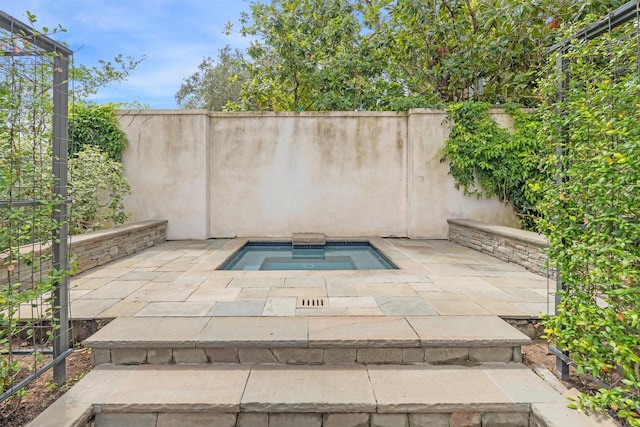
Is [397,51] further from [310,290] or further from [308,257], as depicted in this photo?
[310,290]

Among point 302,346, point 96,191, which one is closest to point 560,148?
point 302,346

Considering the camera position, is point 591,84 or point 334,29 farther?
point 334,29

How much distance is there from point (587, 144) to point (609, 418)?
1.64 meters

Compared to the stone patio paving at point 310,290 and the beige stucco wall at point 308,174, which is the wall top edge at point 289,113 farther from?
the stone patio paving at point 310,290

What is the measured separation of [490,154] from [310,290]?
543 cm

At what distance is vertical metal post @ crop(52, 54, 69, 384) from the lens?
223 centimetres

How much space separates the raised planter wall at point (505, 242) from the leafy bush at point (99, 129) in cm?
758

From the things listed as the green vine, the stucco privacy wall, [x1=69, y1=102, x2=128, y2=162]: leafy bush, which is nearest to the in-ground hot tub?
the stucco privacy wall

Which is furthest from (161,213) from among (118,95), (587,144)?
(587,144)

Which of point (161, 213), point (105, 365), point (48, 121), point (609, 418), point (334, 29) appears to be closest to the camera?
point (609, 418)

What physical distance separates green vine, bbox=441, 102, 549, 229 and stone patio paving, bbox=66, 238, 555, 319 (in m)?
2.44

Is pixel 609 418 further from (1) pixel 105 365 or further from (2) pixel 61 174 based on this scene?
(2) pixel 61 174

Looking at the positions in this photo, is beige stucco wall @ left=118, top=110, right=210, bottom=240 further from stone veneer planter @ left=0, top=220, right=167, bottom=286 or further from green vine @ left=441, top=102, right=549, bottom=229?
green vine @ left=441, top=102, right=549, bottom=229

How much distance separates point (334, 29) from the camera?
8562 mm
